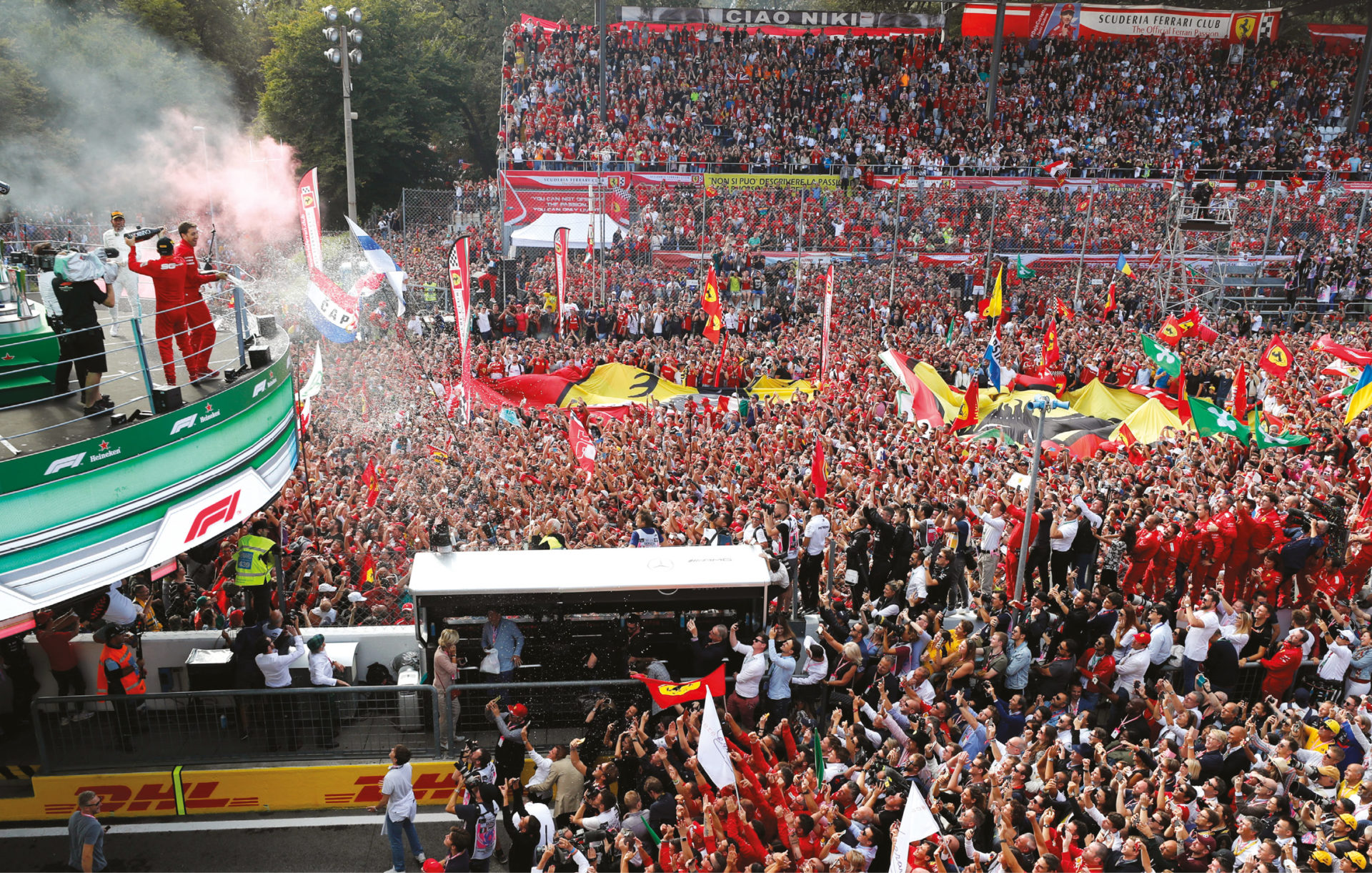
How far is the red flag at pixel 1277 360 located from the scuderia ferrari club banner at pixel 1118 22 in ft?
94.8

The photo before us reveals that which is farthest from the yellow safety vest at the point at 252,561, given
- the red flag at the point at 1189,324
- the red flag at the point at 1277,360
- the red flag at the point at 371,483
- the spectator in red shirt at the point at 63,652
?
the red flag at the point at 1189,324

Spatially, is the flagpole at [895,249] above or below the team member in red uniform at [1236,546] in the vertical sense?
above

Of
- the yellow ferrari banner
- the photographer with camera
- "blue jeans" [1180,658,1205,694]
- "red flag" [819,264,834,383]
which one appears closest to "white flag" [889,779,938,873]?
the photographer with camera

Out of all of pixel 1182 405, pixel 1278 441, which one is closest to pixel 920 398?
pixel 1182 405

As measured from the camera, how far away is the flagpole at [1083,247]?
29.5 meters

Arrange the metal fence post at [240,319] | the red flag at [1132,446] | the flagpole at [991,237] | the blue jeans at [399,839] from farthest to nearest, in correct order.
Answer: the flagpole at [991,237]
the red flag at [1132,446]
the metal fence post at [240,319]
the blue jeans at [399,839]

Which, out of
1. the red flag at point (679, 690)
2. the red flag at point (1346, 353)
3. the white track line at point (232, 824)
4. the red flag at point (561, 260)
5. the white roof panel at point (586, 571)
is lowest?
the white track line at point (232, 824)

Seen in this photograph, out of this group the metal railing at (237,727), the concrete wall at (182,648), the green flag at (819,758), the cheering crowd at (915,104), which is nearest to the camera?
the green flag at (819,758)

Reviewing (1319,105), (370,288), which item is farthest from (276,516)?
(1319,105)

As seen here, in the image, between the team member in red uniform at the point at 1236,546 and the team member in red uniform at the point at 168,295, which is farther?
the team member in red uniform at the point at 1236,546

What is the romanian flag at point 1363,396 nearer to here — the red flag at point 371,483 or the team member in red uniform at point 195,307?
the red flag at point 371,483

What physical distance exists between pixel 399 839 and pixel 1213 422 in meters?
12.6

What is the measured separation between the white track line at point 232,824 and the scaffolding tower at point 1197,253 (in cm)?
2842

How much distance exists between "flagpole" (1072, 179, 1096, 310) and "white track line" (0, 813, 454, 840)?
25565 mm
